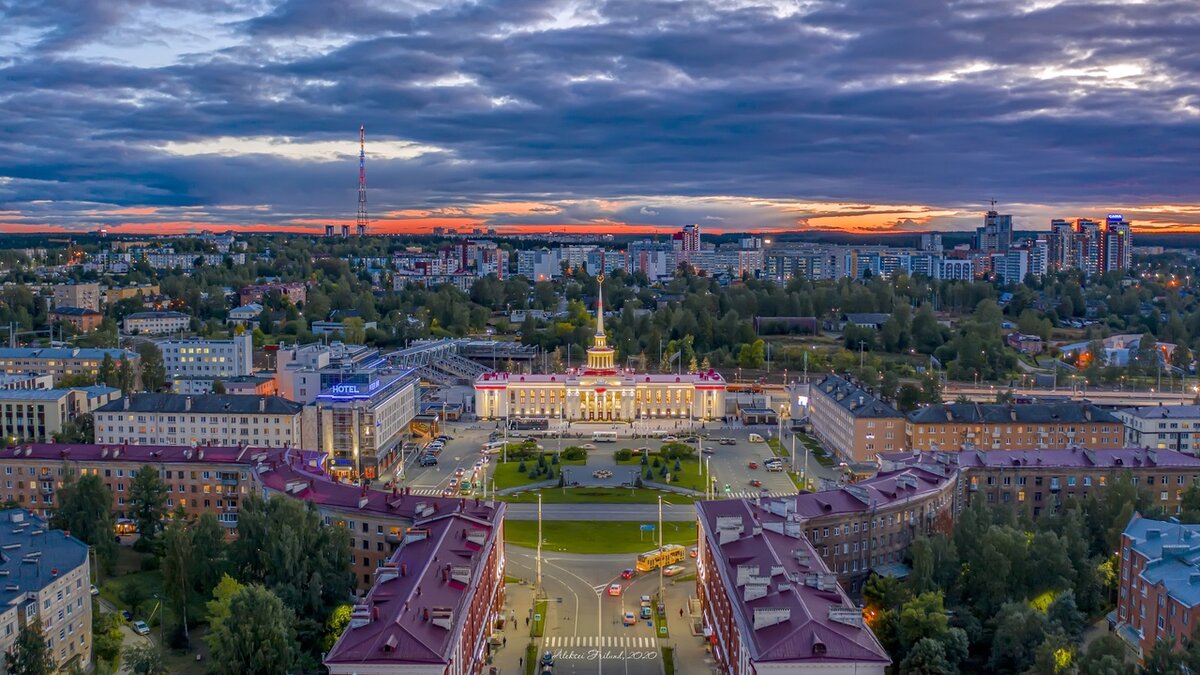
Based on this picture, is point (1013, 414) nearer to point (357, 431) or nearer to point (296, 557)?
point (357, 431)

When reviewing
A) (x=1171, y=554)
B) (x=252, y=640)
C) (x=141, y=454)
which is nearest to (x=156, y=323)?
(x=141, y=454)

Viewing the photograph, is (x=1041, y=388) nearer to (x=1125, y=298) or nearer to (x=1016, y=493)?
(x=1016, y=493)

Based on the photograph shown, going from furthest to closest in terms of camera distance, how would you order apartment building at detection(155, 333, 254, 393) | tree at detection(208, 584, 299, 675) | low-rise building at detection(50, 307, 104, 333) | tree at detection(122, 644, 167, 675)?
low-rise building at detection(50, 307, 104, 333), apartment building at detection(155, 333, 254, 393), tree at detection(208, 584, 299, 675), tree at detection(122, 644, 167, 675)

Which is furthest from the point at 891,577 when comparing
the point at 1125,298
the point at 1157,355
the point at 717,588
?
the point at 1125,298

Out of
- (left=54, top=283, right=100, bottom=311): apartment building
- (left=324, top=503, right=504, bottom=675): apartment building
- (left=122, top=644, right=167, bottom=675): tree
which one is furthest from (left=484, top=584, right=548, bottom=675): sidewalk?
(left=54, top=283, right=100, bottom=311): apartment building

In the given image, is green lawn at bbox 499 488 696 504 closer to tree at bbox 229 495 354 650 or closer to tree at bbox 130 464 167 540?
tree at bbox 130 464 167 540

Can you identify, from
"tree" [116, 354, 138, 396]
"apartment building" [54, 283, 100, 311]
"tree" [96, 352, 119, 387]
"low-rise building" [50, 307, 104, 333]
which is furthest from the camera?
"apartment building" [54, 283, 100, 311]

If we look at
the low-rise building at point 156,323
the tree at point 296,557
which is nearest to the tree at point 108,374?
the low-rise building at point 156,323
